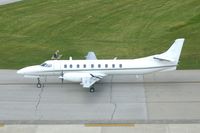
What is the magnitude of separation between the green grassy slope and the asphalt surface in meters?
3.27

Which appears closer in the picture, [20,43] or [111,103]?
[111,103]

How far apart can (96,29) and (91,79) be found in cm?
1468

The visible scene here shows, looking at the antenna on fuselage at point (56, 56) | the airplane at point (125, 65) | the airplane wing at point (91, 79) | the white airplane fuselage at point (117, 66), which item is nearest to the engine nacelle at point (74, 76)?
the airplane wing at point (91, 79)

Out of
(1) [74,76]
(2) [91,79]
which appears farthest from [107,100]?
(1) [74,76]

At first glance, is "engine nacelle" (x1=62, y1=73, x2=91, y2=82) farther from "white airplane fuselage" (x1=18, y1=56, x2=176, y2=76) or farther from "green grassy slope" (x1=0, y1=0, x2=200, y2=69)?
"green grassy slope" (x1=0, y1=0, x2=200, y2=69)

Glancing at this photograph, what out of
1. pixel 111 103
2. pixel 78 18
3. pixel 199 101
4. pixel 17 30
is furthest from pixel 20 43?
pixel 199 101

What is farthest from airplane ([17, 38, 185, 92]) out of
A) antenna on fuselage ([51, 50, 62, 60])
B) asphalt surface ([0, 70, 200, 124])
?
antenna on fuselage ([51, 50, 62, 60])

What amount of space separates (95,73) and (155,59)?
3907mm

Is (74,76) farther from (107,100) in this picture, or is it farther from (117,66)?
(117,66)

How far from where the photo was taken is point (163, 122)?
2600 cm

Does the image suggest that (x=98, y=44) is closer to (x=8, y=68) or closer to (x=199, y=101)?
(x=8, y=68)

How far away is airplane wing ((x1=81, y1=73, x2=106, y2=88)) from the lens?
2914cm

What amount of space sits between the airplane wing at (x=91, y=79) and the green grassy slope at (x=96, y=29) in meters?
6.40

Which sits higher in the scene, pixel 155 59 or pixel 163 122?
pixel 155 59
